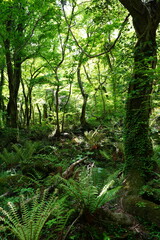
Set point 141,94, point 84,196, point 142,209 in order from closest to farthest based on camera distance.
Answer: point 84,196
point 142,209
point 141,94

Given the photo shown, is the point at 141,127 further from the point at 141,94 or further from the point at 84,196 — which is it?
the point at 84,196

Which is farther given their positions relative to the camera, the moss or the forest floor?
the moss

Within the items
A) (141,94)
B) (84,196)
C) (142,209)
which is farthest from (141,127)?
(84,196)

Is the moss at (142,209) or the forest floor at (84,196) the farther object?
the moss at (142,209)

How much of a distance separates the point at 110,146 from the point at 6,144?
4.58 metres

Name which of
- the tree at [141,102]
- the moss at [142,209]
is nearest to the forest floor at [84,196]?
the moss at [142,209]

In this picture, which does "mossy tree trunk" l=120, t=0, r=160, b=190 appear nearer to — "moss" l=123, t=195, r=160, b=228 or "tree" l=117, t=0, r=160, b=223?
"tree" l=117, t=0, r=160, b=223

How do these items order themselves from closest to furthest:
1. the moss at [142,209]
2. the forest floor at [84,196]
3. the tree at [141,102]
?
the forest floor at [84,196], the moss at [142,209], the tree at [141,102]

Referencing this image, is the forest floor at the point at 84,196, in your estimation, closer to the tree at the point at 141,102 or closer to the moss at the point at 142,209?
the moss at the point at 142,209

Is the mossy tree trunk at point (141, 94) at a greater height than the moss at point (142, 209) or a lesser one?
greater

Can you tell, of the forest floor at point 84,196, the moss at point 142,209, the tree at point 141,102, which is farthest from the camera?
the tree at point 141,102


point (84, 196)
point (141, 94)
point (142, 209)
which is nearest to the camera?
point (84, 196)

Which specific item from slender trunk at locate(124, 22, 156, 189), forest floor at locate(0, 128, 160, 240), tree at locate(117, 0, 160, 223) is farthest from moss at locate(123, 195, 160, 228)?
slender trunk at locate(124, 22, 156, 189)

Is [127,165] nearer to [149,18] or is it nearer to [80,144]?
[149,18]
